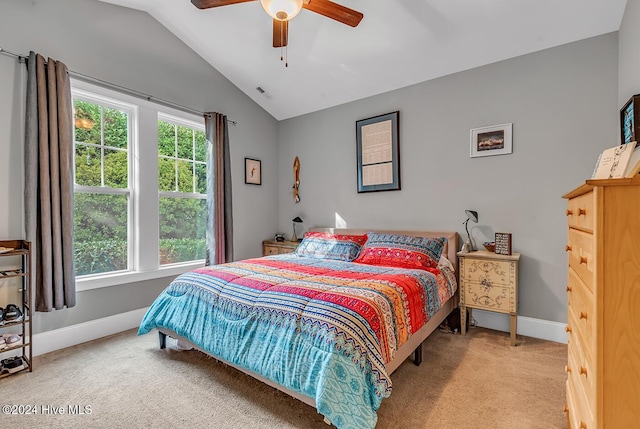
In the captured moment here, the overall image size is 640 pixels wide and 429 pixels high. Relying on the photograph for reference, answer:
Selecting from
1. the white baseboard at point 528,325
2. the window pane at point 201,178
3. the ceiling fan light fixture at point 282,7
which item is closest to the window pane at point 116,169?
the window pane at point 201,178

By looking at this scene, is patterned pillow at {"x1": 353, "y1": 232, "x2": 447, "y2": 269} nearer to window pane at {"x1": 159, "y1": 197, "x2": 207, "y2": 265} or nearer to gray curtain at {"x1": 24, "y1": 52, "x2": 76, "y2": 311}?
window pane at {"x1": 159, "y1": 197, "x2": 207, "y2": 265}

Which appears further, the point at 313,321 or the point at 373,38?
the point at 373,38

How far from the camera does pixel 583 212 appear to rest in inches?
46.1

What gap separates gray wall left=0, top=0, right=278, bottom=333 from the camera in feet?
8.05

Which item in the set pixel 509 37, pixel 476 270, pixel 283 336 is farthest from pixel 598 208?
pixel 509 37

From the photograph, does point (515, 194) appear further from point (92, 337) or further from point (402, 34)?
point (92, 337)

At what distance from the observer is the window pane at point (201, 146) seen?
3.90m

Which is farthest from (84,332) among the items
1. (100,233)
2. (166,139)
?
(166,139)

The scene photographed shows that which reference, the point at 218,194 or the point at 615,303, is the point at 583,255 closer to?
the point at 615,303

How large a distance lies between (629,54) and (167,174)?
4310mm

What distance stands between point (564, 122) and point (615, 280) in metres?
2.41

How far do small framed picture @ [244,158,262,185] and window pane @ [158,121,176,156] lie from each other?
97cm

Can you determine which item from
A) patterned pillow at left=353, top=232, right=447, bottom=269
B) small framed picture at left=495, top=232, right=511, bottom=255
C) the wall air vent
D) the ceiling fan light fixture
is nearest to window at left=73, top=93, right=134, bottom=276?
the wall air vent

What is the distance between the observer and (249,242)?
14.3 ft
